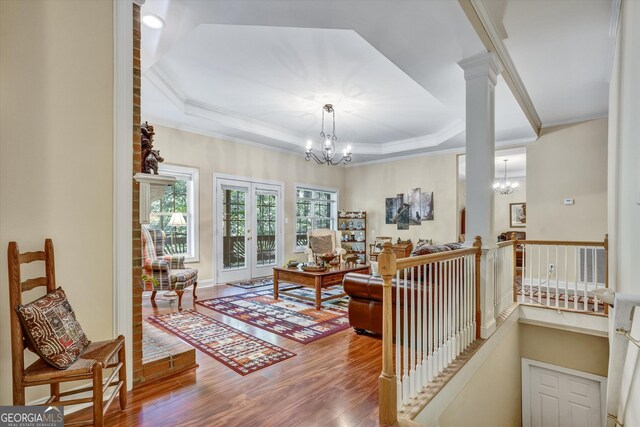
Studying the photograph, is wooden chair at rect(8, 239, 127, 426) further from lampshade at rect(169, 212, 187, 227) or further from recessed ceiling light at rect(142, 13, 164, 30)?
lampshade at rect(169, 212, 187, 227)

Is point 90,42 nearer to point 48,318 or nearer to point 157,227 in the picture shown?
point 48,318

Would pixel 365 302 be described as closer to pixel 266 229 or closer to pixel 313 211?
pixel 266 229

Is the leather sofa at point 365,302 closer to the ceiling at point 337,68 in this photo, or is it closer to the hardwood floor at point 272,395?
the hardwood floor at point 272,395

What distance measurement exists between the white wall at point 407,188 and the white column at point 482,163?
3.97 m

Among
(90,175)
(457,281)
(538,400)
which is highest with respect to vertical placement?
(90,175)

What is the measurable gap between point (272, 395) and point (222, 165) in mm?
4737

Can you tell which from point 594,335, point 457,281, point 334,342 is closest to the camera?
point 457,281

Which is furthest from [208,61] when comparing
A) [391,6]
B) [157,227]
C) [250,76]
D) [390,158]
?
[390,158]

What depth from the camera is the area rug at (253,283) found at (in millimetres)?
5887

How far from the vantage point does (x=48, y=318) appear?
1627mm

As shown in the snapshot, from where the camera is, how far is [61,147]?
188 cm

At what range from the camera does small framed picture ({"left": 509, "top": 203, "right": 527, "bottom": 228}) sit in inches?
399

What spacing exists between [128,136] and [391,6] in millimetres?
2031

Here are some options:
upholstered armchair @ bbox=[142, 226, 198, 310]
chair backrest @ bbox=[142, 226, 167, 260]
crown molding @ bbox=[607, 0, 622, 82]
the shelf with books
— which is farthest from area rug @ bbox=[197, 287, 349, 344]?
crown molding @ bbox=[607, 0, 622, 82]
